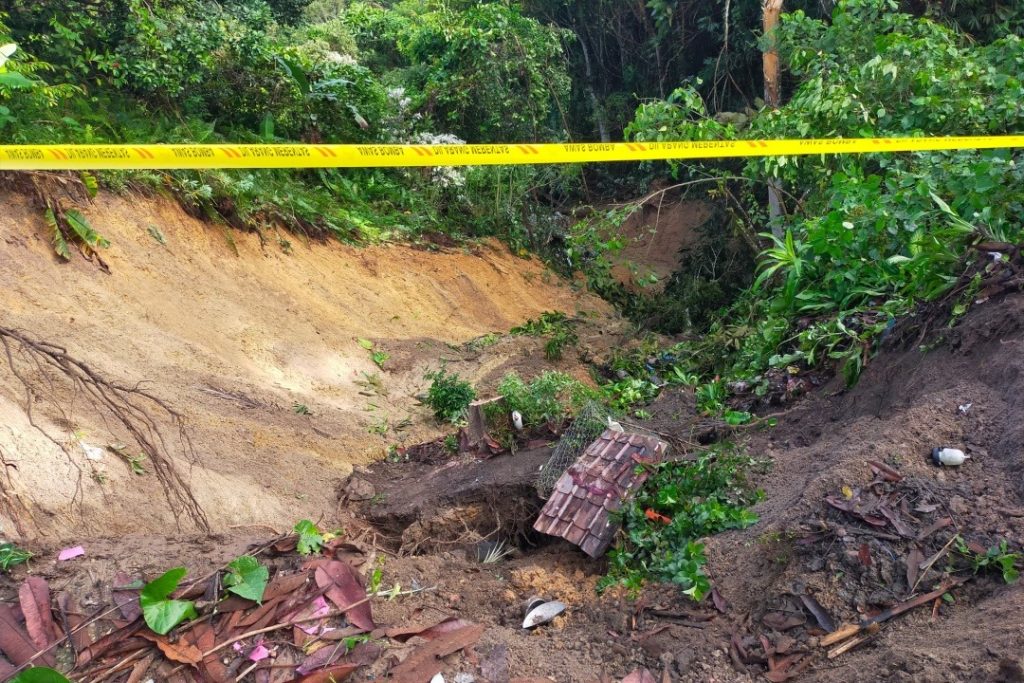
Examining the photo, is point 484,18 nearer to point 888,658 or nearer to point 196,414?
point 196,414

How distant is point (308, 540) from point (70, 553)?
105cm

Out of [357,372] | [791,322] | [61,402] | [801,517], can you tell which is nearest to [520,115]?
[357,372]

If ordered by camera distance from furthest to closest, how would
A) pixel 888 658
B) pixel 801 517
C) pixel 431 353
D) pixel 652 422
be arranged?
pixel 431 353 < pixel 652 422 < pixel 801 517 < pixel 888 658

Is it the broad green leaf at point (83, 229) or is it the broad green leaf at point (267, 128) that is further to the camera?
the broad green leaf at point (267, 128)

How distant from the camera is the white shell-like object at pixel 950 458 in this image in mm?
3990

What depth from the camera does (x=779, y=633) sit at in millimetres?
3414

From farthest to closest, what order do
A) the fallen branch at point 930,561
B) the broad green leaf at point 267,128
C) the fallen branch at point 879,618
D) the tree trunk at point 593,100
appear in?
the tree trunk at point 593,100 → the broad green leaf at point 267,128 → the fallen branch at point 930,561 → the fallen branch at point 879,618

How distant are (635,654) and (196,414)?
425 cm

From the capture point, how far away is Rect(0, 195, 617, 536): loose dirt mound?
4.89 m

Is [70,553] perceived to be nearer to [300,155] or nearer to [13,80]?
[300,155]

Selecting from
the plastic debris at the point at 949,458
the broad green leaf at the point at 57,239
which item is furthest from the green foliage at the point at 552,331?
the plastic debris at the point at 949,458

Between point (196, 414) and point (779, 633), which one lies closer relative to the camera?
point (779, 633)

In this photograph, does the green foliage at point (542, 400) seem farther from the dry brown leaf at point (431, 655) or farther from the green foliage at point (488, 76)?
the green foliage at point (488, 76)

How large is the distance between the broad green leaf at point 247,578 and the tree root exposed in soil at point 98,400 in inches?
46.2
